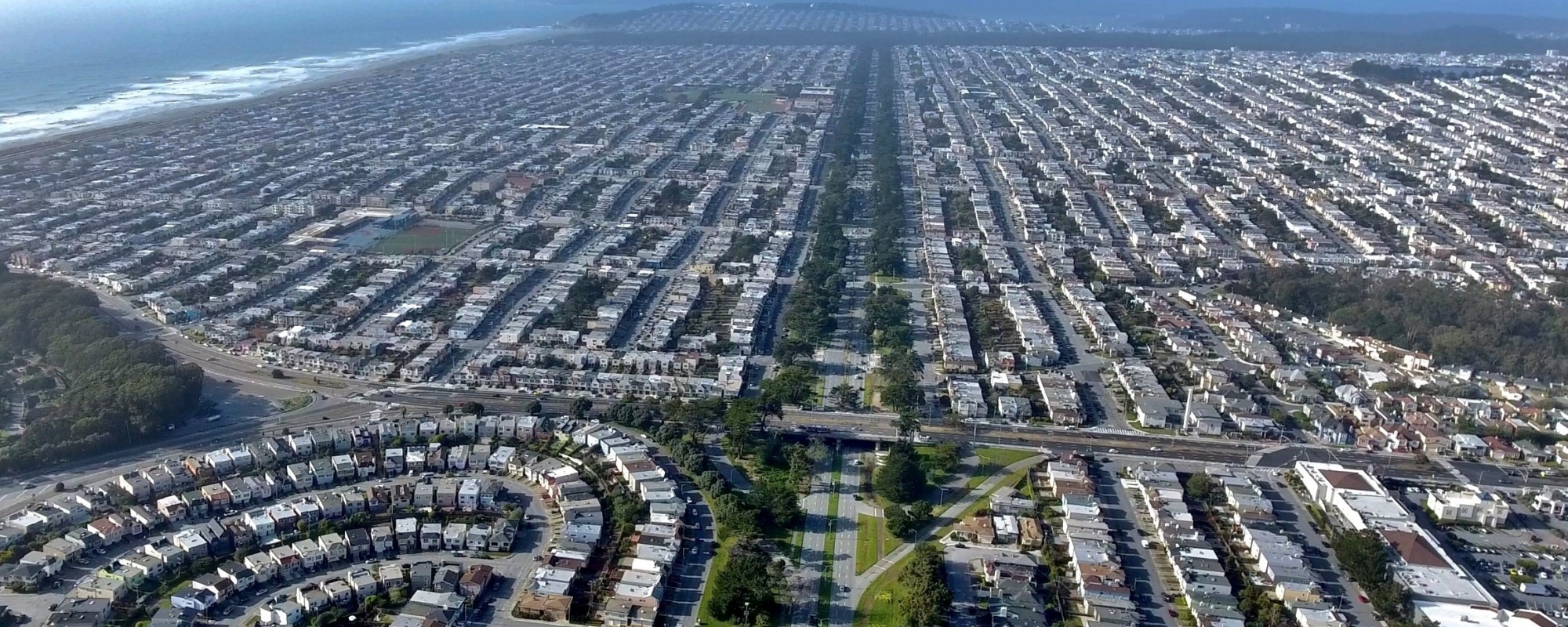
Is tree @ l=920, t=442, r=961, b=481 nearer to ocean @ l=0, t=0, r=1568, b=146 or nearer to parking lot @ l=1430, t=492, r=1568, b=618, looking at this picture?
parking lot @ l=1430, t=492, r=1568, b=618

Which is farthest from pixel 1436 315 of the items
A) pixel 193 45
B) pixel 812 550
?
pixel 193 45

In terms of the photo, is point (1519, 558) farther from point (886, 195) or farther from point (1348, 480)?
point (886, 195)

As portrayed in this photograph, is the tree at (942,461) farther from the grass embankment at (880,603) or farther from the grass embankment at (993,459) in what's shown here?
the grass embankment at (880,603)

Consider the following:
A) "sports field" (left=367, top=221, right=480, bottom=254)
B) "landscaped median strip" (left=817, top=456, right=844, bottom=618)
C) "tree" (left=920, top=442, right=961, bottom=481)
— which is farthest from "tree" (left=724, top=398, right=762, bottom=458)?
"sports field" (left=367, top=221, right=480, bottom=254)

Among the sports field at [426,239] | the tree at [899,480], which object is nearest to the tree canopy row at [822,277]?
the tree at [899,480]

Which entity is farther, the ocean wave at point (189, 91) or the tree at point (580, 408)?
the ocean wave at point (189, 91)

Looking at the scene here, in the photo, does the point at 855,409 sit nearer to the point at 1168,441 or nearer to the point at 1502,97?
the point at 1168,441
